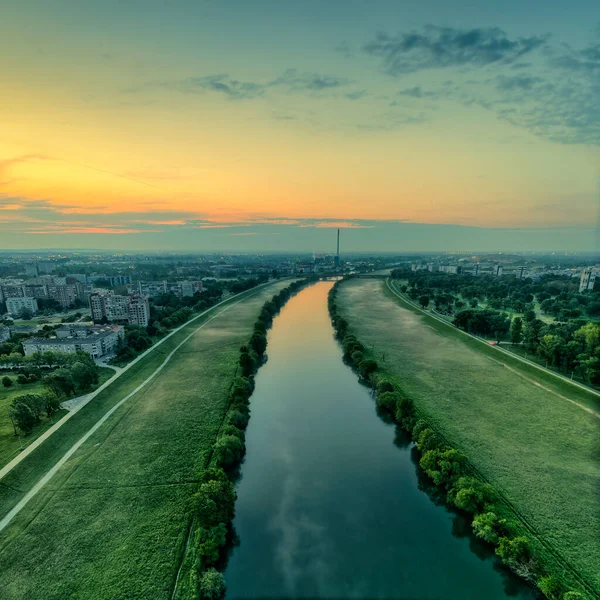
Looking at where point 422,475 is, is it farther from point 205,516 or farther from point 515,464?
point 205,516

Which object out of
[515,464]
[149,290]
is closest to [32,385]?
[515,464]

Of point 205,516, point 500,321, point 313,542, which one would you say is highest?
point 500,321

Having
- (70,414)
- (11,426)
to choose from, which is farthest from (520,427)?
(11,426)

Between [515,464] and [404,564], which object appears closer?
[404,564]

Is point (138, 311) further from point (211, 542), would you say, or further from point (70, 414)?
point (211, 542)

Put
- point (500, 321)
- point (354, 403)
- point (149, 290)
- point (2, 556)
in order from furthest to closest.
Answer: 1. point (149, 290)
2. point (500, 321)
3. point (354, 403)
4. point (2, 556)

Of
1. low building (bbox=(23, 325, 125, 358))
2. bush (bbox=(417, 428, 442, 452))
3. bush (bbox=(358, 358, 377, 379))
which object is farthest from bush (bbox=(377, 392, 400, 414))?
low building (bbox=(23, 325, 125, 358))

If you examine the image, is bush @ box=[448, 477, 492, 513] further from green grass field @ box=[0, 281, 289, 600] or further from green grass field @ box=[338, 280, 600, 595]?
green grass field @ box=[0, 281, 289, 600]
